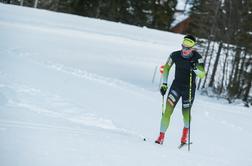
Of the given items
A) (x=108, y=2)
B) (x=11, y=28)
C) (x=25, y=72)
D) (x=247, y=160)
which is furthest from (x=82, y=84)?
(x=108, y=2)

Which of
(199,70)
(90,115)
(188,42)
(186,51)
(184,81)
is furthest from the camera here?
(90,115)

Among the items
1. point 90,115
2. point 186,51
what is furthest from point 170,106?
point 90,115

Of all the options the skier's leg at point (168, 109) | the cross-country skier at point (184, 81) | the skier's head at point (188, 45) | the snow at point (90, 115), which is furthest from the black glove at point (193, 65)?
the snow at point (90, 115)

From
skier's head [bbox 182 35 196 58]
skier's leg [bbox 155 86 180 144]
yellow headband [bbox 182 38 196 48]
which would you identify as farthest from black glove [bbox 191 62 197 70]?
skier's leg [bbox 155 86 180 144]

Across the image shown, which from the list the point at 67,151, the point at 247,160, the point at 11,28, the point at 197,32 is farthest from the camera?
the point at 197,32

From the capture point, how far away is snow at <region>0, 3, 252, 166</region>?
24.1 feet

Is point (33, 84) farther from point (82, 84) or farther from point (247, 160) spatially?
point (247, 160)

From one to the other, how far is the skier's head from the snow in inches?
75.3

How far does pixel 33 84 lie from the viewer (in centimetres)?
1439

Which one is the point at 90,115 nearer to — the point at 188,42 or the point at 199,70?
the point at 199,70

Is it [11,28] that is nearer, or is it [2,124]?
[2,124]

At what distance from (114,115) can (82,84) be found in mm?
4449

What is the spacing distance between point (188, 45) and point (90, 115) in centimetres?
356

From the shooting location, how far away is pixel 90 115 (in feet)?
39.0
